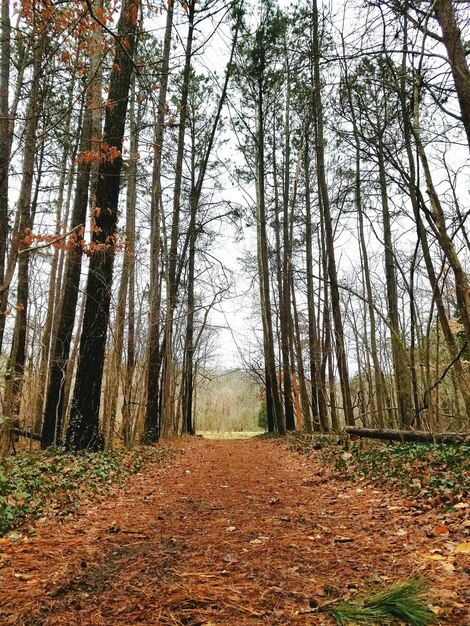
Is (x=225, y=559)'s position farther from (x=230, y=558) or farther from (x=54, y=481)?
(x=54, y=481)

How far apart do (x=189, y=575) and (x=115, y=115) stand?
24.0 ft

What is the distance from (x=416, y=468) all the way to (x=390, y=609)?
3143 millimetres

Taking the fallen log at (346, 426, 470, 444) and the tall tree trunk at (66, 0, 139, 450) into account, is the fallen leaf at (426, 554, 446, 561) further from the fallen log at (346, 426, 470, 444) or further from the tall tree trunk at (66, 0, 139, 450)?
the tall tree trunk at (66, 0, 139, 450)

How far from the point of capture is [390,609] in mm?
1621

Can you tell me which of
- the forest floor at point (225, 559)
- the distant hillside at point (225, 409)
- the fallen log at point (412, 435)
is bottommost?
the forest floor at point (225, 559)

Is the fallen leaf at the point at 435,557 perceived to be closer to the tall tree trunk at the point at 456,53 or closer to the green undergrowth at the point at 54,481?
the green undergrowth at the point at 54,481

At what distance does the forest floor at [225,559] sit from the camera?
1.74 metres

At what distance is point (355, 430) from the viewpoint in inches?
311

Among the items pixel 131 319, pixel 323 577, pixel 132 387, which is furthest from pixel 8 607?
pixel 131 319

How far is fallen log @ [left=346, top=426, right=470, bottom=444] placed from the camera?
5334mm

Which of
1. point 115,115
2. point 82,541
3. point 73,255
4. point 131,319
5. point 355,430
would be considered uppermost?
point 115,115

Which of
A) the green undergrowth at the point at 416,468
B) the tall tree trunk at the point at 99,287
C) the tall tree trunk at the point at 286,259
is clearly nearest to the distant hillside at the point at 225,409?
the tall tree trunk at the point at 286,259

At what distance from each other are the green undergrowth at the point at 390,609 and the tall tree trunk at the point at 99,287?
5830mm

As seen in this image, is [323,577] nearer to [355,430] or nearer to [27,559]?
[27,559]
